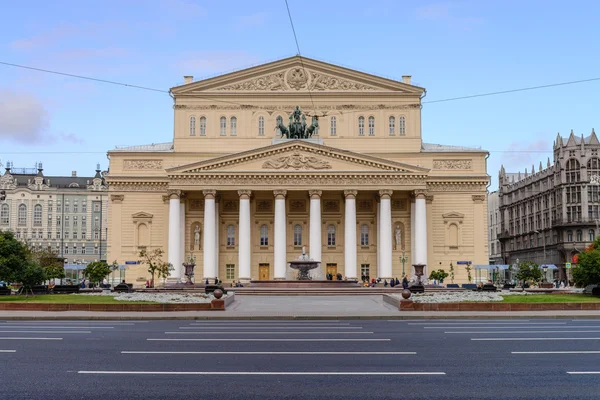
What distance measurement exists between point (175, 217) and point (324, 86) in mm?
21342

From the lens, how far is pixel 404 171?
2926 inches

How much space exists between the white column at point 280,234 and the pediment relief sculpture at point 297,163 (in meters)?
2.54

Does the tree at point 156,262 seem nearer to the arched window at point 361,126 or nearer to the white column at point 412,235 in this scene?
the white column at point 412,235

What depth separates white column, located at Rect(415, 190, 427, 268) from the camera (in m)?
74.8

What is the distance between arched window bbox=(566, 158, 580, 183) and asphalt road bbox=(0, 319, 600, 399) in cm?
8591

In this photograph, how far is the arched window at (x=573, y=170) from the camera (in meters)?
106

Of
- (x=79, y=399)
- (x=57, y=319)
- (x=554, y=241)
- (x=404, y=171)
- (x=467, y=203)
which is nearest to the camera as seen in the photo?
(x=79, y=399)

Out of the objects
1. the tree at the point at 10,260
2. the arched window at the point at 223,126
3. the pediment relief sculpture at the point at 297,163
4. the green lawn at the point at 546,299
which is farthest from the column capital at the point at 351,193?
the tree at the point at 10,260

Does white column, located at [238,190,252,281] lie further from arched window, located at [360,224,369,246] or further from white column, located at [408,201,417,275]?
white column, located at [408,201,417,275]

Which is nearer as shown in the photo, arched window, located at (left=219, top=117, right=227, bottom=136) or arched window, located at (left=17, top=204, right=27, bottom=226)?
arched window, located at (left=219, top=117, right=227, bottom=136)

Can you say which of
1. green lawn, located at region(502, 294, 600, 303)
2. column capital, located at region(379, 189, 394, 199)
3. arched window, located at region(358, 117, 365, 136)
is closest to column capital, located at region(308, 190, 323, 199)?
column capital, located at region(379, 189, 394, 199)

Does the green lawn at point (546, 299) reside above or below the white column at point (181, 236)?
below

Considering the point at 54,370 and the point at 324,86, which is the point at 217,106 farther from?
the point at 54,370

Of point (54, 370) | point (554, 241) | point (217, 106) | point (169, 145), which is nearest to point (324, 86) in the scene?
point (217, 106)
